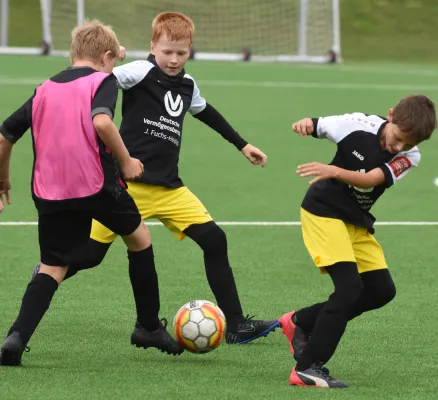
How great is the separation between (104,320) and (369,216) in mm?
1791

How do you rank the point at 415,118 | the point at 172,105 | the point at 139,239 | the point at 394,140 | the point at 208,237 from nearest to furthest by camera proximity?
1. the point at 415,118
2. the point at 394,140
3. the point at 139,239
4. the point at 208,237
5. the point at 172,105

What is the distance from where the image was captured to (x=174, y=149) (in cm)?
650

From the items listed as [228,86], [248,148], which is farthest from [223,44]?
[248,148]

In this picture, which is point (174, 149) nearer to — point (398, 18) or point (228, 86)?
point (228, 86)

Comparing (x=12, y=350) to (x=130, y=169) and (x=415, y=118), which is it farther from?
(x=415, y=118)

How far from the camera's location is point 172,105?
255 inches

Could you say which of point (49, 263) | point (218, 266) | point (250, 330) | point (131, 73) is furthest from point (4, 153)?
point (250, 330)

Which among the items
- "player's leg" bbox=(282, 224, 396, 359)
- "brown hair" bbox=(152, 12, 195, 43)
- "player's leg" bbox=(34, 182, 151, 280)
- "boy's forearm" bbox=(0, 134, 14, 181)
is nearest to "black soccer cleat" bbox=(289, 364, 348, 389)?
"player's leg" bbox=(282, 224, 396, 359)

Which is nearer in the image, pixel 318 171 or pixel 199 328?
pixel 318 171

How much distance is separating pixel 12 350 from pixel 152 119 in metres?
1.68

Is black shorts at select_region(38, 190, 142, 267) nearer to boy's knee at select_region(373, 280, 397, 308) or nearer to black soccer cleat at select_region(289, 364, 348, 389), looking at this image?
black soccer cleat at select_region(289, 364, 348, 389)

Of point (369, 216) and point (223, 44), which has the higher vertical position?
point (369, 216)

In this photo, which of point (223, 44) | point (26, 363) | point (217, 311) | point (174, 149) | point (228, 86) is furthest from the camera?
point (223, 44)

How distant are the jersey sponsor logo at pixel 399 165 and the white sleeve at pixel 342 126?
0.58ft
